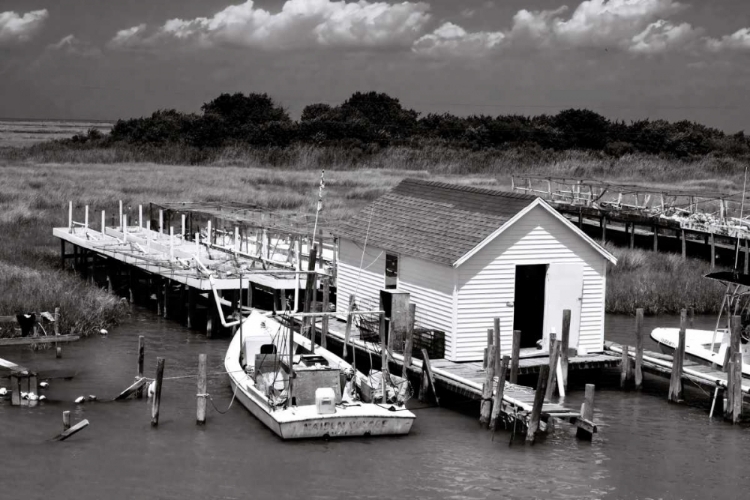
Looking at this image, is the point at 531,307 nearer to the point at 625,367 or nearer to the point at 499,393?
the point at 625,367

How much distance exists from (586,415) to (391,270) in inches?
321

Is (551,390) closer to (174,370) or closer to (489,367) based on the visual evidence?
(489,367)

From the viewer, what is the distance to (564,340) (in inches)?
1030

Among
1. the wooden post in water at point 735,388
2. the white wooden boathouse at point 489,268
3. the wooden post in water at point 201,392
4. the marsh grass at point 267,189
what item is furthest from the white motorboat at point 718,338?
the wooden post in water at point 201,392

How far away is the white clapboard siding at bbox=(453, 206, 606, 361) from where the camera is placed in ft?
88.5

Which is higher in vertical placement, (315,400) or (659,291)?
(659,291)

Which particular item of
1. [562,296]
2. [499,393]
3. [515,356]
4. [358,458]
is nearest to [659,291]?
[562,296]

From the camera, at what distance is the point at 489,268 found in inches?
1068

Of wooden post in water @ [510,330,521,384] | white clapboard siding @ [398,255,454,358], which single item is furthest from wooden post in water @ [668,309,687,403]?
white clapboard siding @ [398,255,454,358]

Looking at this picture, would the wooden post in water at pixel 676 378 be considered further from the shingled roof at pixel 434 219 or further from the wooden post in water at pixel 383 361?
the wooden post in water at pixel 383 361

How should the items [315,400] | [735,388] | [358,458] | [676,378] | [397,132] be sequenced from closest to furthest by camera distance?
[358,458]
[315,400]
[735,388]
[676,378]
[397,132]

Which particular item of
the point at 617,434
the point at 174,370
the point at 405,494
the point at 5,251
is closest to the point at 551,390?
the point at 617,434

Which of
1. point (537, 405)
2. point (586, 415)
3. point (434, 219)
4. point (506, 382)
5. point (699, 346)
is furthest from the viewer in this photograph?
point (434, 219)

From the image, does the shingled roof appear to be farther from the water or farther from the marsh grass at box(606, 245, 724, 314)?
the marsh grass at box(606, 245, 724, 314)
